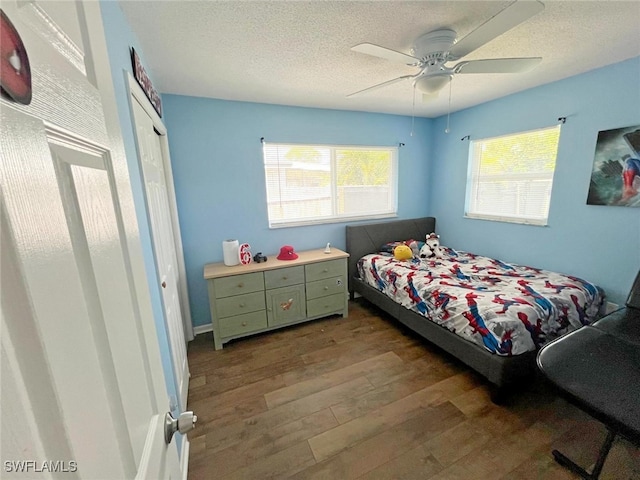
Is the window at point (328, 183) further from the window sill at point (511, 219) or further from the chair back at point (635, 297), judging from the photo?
the chair back at point (635, 297)

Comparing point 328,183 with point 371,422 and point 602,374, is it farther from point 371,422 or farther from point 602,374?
point 602,374

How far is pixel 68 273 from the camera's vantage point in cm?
34

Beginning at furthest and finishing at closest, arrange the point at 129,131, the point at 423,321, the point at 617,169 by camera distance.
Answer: the point at 423,321 < the point at 617,169 < the point at 129,131

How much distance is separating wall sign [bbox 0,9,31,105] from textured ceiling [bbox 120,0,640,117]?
141 cm

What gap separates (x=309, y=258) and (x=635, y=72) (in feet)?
10.0

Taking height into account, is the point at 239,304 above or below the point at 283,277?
below

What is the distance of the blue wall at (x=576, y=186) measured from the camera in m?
2.12

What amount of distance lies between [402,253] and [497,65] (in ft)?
→ 6.42

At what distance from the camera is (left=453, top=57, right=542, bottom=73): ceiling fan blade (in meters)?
1.58

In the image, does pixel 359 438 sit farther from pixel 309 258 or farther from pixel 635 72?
pixel 635 72

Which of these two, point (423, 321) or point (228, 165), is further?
point (228, 165)

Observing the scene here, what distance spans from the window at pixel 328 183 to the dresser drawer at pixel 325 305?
Result: 3.02ft

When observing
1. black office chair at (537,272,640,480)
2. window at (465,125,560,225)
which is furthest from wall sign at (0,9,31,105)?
window at (465,125,560,225)

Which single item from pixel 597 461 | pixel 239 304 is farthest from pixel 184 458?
pixel 597 461
